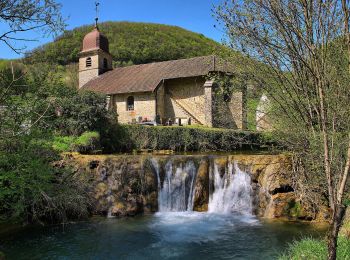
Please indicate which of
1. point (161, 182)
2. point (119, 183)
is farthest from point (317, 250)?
point (119, 183)

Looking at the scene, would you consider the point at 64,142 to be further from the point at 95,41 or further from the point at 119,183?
the point at 95,41

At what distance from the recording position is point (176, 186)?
42.1 feet

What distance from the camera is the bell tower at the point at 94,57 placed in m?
35.2

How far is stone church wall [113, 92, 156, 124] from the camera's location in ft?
90.8

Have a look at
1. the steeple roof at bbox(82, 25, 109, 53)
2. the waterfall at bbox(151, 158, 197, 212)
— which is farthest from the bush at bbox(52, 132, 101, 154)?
the steeple roof at bbox(82, 25, 109, 53)

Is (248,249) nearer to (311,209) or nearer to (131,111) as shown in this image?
(311,209)

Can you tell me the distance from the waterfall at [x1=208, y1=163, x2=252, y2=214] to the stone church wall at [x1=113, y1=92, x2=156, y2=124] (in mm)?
15158

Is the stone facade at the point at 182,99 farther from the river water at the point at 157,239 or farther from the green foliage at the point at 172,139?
the river water at the point at 157,239

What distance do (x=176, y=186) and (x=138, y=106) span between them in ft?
53.6

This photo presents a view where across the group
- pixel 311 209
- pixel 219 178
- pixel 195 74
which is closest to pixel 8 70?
pixel 219 178

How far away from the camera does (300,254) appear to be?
6.45 m

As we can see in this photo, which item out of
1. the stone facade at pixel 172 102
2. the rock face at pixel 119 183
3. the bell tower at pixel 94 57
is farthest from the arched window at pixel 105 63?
the rock face at pixel 119 183

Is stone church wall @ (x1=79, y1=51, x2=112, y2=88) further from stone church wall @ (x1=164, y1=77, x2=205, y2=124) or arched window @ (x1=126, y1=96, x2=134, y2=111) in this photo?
stone church wall @ (x1=164, y1=77, x2=205, y2=124)

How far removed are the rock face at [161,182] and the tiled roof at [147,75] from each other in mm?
13219
